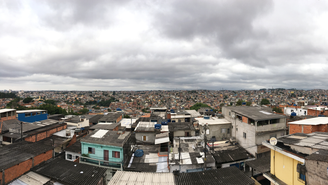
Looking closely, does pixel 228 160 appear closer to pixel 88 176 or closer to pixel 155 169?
pixel 155 169

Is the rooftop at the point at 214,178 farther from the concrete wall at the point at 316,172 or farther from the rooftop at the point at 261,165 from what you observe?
the concrete wall at the point at 316,172

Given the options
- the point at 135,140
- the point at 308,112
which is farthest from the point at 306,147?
the point at 308,112

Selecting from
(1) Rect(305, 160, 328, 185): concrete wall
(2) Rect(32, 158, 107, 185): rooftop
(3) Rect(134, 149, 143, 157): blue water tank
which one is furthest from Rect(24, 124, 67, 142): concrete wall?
(1) Rect(305, 160, 328, 185): concrete wall

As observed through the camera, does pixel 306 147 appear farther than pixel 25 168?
No

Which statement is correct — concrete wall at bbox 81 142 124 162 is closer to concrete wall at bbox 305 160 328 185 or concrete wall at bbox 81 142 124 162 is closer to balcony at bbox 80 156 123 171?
balcony at bbox 80 156 123 171

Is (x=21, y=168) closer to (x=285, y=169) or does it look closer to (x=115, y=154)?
(x=115, y=154)

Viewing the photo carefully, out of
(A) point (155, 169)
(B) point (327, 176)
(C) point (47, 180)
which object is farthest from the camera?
(A) point (155, 169)

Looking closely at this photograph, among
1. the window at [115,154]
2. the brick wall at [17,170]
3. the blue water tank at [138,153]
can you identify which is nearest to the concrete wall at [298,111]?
the blue water tank at [138,153]

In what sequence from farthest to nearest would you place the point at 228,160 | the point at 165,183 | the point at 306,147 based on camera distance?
the point at 228,160 → the point at 165,183 → the point at 306,147
